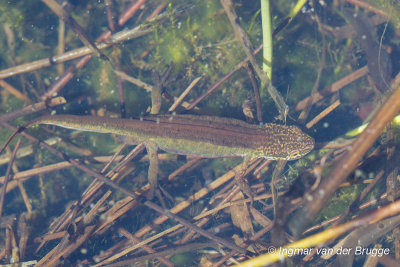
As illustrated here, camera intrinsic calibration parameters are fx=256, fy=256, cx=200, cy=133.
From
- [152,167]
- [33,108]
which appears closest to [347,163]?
Answer: [152,167]

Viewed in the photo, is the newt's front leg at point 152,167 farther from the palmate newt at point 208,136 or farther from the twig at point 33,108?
the twig at point 33,108

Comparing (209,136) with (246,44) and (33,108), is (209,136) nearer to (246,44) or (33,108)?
(246,44)

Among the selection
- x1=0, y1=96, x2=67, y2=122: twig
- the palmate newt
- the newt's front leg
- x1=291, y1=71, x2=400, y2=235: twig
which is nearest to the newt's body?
the palmate newt

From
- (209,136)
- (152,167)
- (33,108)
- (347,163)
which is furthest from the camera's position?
(33,108)

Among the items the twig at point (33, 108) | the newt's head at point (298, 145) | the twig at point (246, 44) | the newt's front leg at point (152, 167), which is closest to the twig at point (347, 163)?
the newt's head at point (298, 145)

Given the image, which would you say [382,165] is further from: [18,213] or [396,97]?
[18,213]

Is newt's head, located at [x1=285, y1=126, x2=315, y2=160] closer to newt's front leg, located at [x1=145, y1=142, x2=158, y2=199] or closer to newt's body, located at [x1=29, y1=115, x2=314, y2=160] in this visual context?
newt's body, located at [x1=29, y1=115, x2=314, y2=160]

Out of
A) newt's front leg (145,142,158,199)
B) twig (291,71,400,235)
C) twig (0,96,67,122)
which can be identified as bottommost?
newt's front leg (145,142,158,199)

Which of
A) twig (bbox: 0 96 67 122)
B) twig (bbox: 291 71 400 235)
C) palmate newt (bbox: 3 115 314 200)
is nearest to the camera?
twig (bbox: 291 71 400 235)

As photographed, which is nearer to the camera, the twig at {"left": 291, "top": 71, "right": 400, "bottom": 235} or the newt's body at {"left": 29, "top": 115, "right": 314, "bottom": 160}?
the twig at {"left": 291, "top": 71, "right": 400, "bottom": 235}
